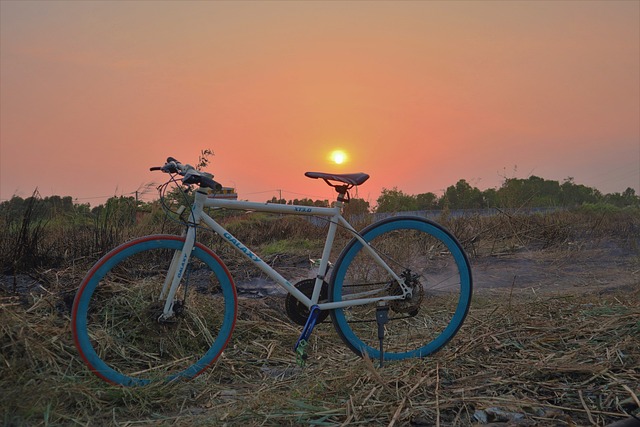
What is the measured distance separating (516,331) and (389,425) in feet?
5.98

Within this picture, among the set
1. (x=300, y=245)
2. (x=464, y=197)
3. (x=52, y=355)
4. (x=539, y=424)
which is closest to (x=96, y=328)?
(x=52, y=355)

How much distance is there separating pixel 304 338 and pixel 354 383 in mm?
570

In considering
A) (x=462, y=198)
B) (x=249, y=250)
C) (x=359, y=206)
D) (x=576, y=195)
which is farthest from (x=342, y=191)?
(x=576, y=195)

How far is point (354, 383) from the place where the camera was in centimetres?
319

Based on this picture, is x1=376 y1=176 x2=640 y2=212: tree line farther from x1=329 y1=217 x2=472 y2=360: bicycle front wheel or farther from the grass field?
the grass field

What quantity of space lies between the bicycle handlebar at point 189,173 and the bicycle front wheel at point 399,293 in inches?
37.6

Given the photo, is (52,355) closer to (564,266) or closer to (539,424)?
(539,424)

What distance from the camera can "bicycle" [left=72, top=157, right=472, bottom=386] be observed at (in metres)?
3.45

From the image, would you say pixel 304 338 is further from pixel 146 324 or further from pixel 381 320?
pixel 146 324

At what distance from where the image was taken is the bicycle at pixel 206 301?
3.45 metres

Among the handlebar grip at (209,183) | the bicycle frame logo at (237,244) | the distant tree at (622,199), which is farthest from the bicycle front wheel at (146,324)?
the distant tree at (622,199)

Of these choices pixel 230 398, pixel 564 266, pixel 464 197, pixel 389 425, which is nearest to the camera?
pixel 389 425

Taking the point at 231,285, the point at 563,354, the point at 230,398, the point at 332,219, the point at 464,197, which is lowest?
the point at 230,398

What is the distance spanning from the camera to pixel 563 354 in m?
3.61
